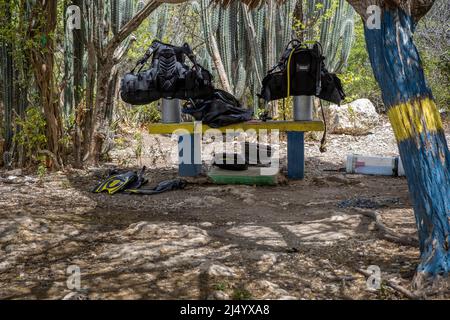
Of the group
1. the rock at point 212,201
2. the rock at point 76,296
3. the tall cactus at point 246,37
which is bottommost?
the rock at point 76,296

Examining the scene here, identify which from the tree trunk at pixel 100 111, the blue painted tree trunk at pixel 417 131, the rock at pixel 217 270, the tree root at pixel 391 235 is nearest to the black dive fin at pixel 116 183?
the tree trunk at pixel 100 111

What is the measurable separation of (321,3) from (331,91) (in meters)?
4.19

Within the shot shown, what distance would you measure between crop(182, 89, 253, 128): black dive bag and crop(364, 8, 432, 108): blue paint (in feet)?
10.3

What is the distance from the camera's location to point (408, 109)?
2822 mm

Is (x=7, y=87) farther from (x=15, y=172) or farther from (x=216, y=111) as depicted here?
(x=216, y=111)

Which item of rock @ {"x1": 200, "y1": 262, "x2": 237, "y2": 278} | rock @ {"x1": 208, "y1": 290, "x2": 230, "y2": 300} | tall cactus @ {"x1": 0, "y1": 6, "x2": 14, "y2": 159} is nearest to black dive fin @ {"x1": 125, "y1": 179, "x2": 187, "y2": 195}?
tall cactus @ {"x1": 0, "y1": 6, "x2": 14, "y2": 159}

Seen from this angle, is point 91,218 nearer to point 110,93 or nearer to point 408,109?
point 408,109

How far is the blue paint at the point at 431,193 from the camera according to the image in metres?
2.72

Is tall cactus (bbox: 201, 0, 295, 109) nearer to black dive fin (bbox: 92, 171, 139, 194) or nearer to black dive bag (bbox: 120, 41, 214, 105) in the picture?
black dive bag (bbox: 120, 41, 214, 105)

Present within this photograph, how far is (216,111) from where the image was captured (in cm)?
603

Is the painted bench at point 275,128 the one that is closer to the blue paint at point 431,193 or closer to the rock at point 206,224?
the rock at point 206,224

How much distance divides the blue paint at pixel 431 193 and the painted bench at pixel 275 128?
318cm

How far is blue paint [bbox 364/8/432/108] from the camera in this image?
112 inches

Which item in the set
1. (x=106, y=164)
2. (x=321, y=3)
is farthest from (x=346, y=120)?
(x=106, y=164)
